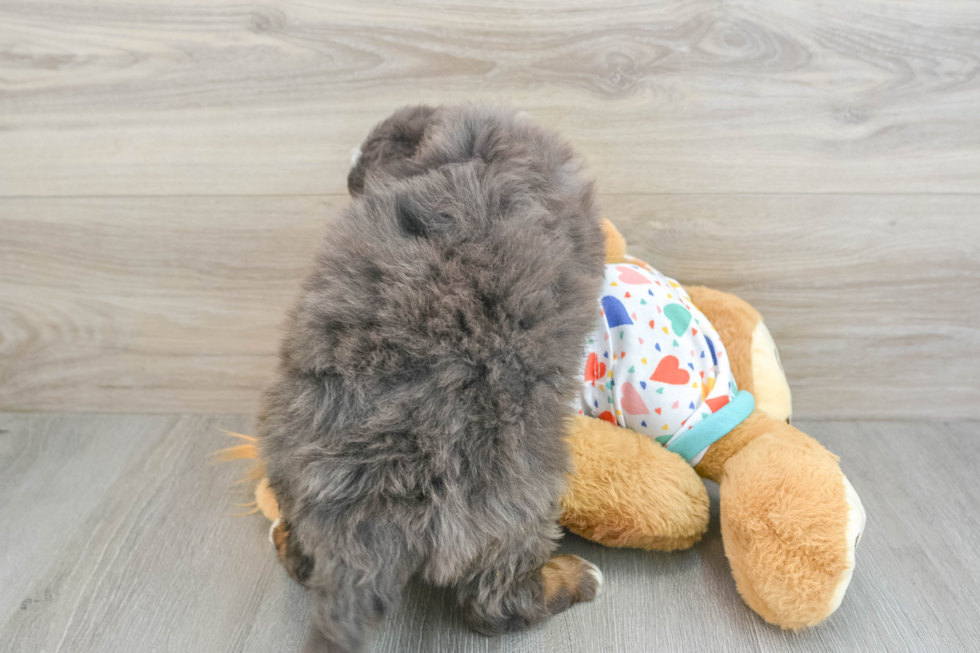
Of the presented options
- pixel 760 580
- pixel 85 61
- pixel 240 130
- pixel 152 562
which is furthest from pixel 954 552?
pixel 85 61

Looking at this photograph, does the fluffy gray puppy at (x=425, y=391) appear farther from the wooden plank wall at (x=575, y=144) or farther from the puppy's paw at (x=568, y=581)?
the wooden plank wall at (x=575, y=144)

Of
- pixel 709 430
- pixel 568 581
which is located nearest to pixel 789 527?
pixel 709 430

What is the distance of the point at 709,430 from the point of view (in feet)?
2.67

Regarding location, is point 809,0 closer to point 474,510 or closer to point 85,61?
point 474,510

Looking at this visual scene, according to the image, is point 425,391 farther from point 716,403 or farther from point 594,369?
point 716,403

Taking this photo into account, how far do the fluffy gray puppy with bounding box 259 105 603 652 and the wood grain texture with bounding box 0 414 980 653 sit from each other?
188 mm

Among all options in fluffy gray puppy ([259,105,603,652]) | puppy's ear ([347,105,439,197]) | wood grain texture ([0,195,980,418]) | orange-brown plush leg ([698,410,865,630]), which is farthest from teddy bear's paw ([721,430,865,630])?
puppy's ear ([347,105,439,197])

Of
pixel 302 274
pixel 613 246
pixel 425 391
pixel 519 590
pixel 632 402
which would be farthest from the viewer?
pixel 302 274

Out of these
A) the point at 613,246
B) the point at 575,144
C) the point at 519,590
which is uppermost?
the point at 575,144

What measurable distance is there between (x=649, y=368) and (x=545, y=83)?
46 centimetres

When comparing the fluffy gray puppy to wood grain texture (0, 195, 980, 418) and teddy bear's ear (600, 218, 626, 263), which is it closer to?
teddy bear's ear (600, 218, 626, 263)

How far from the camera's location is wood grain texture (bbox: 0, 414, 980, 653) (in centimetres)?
75

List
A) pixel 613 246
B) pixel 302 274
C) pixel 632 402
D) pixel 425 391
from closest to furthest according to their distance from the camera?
pixel 425 391, pixel 632 402, pixel 613 246, pixel 302 274

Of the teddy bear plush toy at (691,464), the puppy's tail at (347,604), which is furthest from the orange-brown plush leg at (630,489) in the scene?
the puppy's tail at (347,604)
